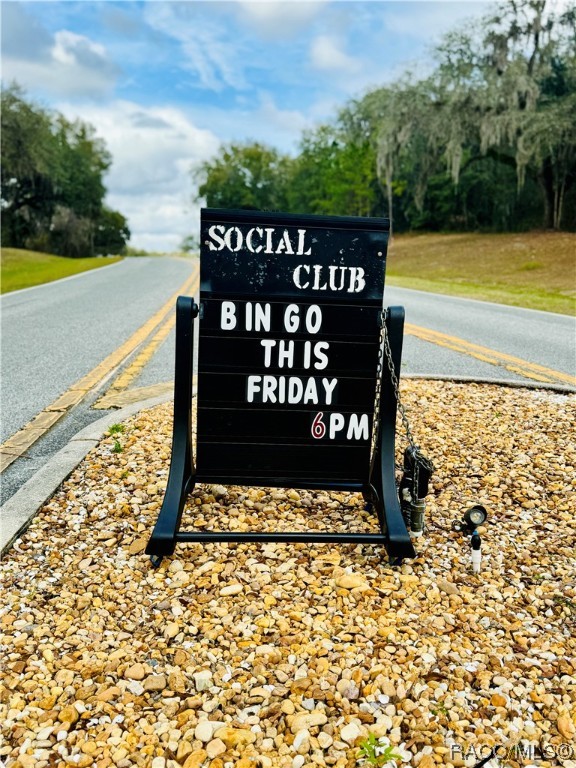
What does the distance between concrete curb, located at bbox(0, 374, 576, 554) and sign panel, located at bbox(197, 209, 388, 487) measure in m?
0.88

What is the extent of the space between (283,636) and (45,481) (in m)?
1.74

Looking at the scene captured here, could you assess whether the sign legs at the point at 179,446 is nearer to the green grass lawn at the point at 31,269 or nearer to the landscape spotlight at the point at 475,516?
the landscape spotlight at the point at 475,516

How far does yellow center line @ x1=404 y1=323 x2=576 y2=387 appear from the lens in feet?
18.8

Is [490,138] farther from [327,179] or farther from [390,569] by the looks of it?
[390,569]

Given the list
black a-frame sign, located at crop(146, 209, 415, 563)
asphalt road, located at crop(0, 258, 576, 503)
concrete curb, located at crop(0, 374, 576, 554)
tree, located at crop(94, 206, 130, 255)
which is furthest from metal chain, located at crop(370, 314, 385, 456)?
tree, located at crop(94, 206, 130, 255)

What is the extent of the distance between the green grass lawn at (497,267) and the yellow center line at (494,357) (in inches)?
178

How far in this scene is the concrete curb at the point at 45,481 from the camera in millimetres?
2852

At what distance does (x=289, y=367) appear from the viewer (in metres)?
2.84

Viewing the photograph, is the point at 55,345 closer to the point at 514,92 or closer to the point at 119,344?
the point at 119,344

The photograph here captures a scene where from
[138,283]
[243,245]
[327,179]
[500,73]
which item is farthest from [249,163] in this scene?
[243,245]

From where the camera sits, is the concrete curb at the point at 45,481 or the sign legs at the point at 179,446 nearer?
the sign legs at the point at 179,446

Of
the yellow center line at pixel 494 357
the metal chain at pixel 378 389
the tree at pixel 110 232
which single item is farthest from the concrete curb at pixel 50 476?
the tree at pixel 110 232

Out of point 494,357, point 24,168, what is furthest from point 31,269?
point 494,357

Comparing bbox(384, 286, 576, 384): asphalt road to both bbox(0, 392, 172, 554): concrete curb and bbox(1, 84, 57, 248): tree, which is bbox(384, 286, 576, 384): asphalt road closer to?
bbox(0, 392, 172, 554): concrete curb
